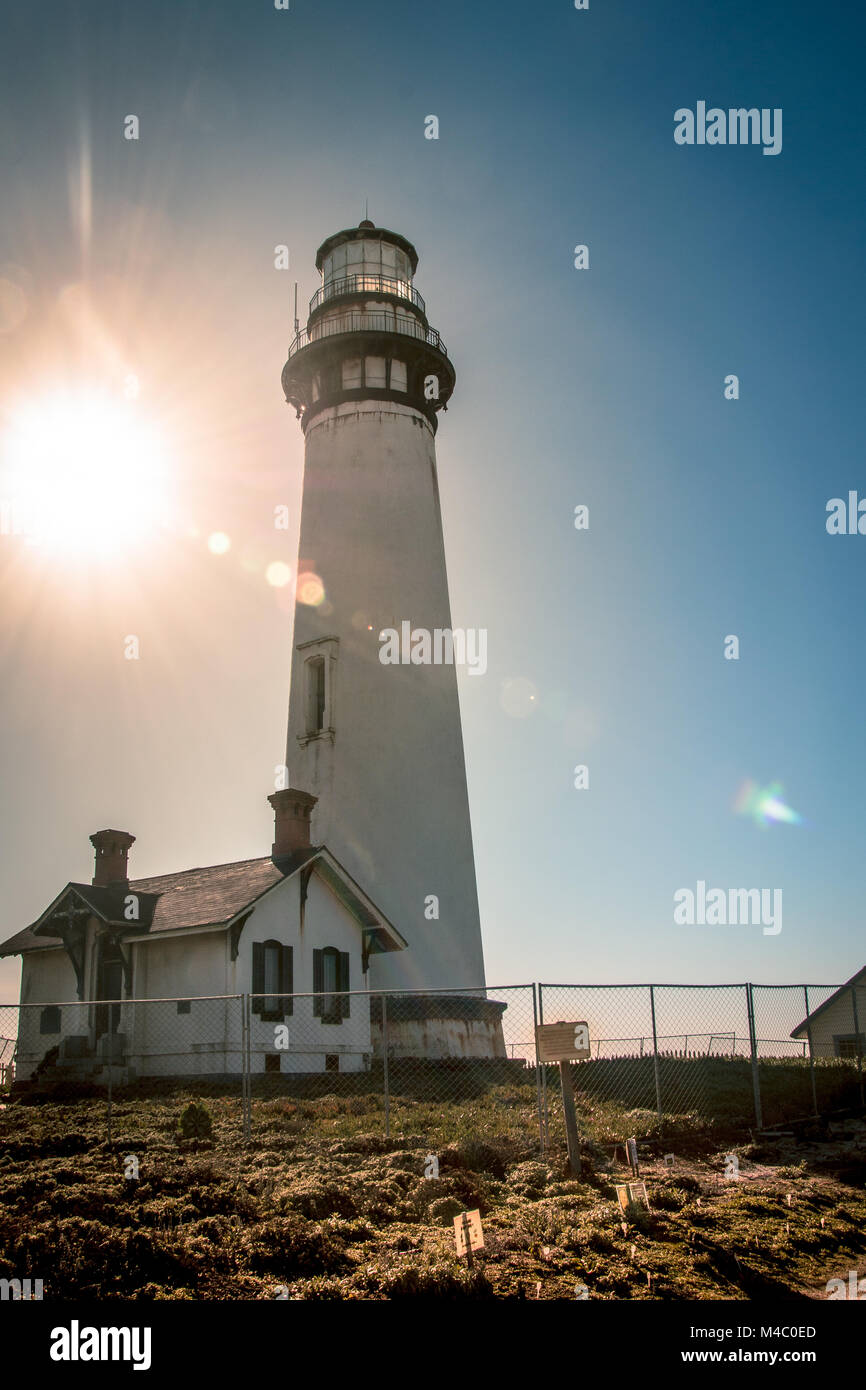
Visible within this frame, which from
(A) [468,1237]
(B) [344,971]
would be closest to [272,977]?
(B) [344,971]

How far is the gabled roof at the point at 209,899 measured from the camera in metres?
24.4

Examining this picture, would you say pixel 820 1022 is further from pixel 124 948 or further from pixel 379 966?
pixel 124 948

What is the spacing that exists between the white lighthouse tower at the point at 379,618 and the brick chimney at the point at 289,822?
35.7 inches

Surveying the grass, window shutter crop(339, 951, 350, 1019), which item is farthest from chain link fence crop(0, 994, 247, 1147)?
the grass

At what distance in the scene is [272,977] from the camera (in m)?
24.3

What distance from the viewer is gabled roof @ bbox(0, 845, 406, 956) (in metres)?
24.4

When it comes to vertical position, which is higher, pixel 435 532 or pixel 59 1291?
pixel 435 532

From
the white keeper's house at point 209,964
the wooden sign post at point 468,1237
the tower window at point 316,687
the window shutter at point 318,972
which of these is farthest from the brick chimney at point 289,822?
the wooden sign post at point 468,1237

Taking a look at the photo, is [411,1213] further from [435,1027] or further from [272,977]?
[435,1027]

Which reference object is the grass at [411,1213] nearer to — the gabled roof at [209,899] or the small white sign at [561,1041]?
the small white sign at [561,1041]

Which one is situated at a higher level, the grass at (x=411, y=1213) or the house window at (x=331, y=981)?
the house window at (x=331, y=981)
